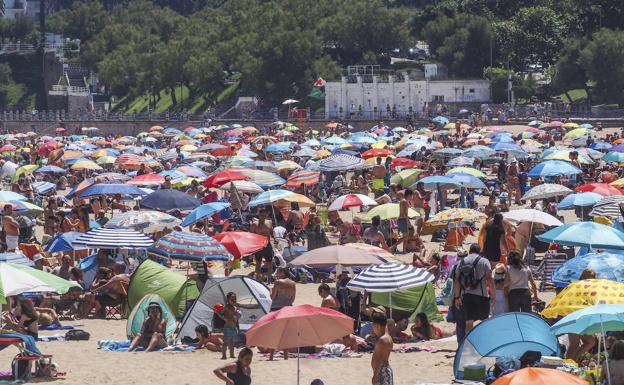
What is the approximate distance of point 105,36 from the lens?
90562 mm

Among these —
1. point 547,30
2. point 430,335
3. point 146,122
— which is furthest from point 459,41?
point 430,335

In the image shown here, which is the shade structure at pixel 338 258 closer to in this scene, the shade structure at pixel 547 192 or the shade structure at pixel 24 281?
the shade structure at pixel 24 281

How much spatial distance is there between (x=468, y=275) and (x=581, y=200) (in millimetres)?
8043

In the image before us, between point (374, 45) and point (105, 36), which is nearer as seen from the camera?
point (374, 45)

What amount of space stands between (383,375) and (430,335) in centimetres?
326

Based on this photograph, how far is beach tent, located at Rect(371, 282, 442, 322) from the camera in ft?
49.0

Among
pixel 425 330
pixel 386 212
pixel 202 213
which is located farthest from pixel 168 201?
pixel 425 330

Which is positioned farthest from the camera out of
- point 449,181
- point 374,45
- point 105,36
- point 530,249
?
point 105,36

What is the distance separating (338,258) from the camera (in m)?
15.7

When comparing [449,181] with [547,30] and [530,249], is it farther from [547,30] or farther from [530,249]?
[547,30]

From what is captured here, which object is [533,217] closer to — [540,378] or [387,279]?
[387,279]

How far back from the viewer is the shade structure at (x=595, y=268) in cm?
1388

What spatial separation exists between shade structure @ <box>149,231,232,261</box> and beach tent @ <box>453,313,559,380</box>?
4.98 meters

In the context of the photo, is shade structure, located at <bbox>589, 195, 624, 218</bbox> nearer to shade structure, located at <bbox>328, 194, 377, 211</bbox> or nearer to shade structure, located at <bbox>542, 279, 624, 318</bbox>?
shade structure, located at <bbox>328, 194, 377, 211</bbox>
